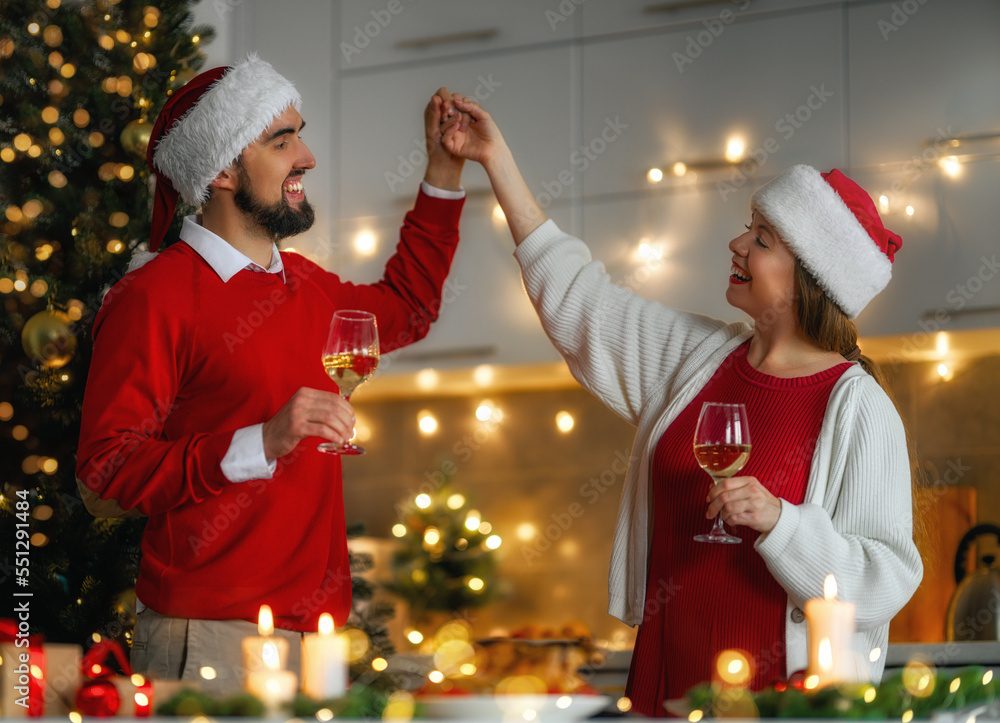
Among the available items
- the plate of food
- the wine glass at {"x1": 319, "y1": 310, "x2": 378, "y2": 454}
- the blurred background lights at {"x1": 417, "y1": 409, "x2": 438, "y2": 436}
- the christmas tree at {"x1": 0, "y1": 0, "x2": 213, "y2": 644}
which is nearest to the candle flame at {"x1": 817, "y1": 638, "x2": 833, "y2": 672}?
the plate of food

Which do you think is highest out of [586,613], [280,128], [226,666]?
[280,128]

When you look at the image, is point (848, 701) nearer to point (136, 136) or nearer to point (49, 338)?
point (49, 338)

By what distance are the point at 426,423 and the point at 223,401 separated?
2008mm

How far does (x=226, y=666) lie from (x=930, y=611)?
202 centimetres

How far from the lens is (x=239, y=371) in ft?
5.47

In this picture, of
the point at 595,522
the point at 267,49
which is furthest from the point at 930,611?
the point at 267,49

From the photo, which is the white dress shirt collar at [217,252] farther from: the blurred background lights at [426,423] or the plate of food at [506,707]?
the blurred background lights at [426,423]

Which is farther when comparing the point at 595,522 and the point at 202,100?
the point at 595,522

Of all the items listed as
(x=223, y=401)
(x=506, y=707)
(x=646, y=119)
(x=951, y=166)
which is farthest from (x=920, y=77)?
(x=506, y=707)

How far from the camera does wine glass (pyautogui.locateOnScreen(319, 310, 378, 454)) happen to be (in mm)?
1465

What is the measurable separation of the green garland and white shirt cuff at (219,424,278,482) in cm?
75

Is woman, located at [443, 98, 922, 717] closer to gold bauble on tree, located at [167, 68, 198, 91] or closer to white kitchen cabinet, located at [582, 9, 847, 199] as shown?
gold bauble on tree, located at [167, 68, 198, 91]

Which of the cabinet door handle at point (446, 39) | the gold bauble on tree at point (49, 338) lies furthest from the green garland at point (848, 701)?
the cabinet door handle at point (446, 39)

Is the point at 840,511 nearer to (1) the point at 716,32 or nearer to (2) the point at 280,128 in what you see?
(2) the point at 280,128
